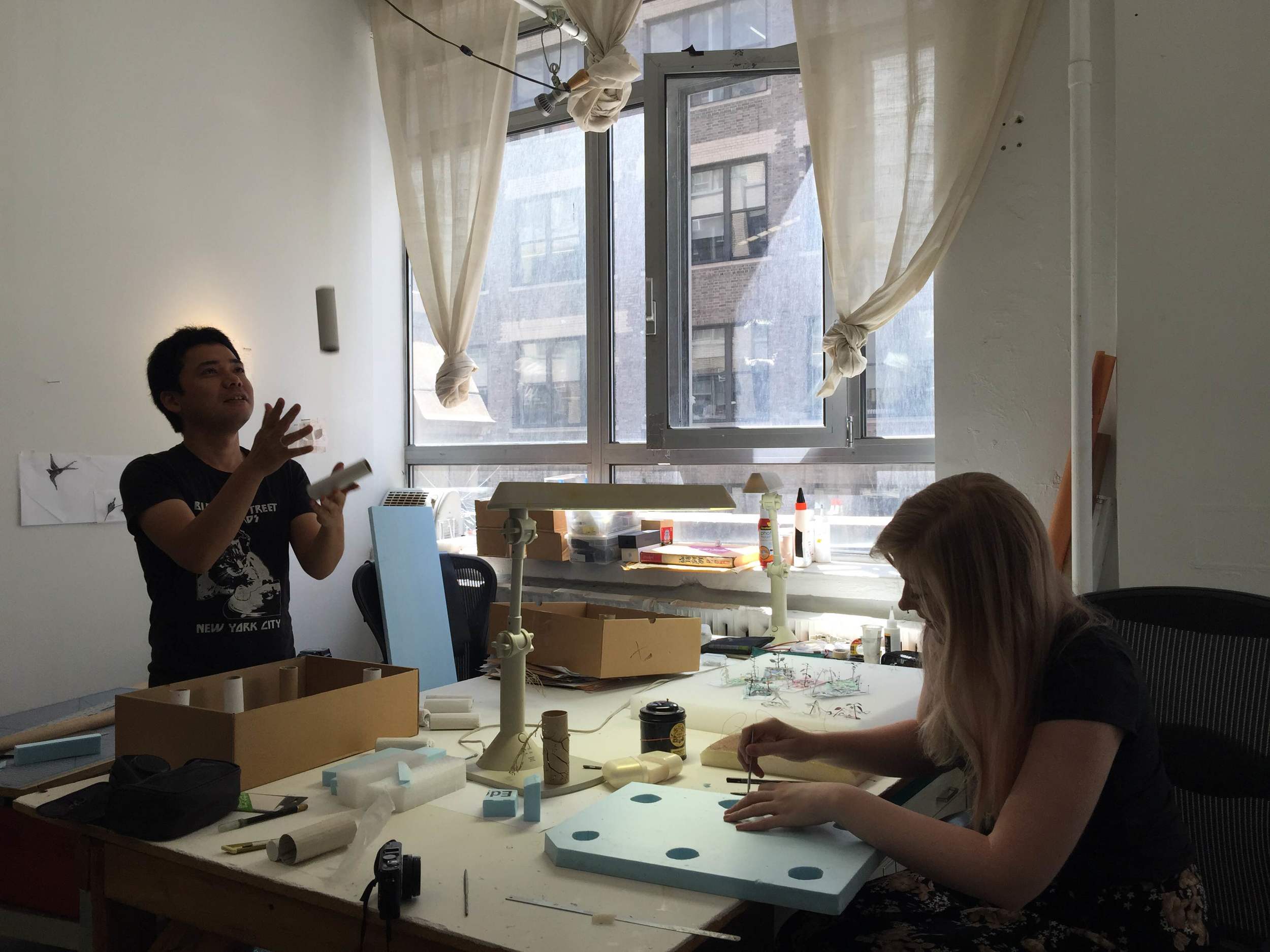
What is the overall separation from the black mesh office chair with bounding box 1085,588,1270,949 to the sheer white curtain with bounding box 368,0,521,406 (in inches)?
129

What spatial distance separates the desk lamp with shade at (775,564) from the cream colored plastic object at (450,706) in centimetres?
118

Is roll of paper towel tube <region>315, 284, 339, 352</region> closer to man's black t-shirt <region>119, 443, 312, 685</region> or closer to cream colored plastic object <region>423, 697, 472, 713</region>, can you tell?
man's black t-shirt <region>119, 443, 312, 685</region>

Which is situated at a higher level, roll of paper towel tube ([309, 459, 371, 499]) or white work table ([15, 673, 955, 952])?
roll of paper towel tube ([309, 459, 371, 499])

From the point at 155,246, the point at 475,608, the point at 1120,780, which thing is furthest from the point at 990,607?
the point at 155,246

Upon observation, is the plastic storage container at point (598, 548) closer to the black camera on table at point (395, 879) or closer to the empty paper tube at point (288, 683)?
the empty paper tube at point (288, 683)

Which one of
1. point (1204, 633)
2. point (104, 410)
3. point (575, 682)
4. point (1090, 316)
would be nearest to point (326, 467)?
point (104, 410)

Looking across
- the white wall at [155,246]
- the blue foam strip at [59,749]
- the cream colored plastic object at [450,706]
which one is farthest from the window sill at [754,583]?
the blue foam strip at [59,749]

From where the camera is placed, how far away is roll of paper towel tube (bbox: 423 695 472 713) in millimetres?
2020

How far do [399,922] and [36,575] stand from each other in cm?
269

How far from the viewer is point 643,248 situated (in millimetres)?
3986

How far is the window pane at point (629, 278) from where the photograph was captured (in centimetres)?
401

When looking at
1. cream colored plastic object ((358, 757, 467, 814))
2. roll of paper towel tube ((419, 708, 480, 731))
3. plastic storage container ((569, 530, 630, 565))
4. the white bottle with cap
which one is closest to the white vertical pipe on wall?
the white bottle with cap

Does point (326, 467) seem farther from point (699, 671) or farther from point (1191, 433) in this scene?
point (1191, 433)

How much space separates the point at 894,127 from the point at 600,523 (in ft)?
6.01
